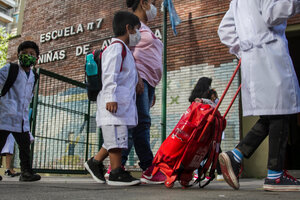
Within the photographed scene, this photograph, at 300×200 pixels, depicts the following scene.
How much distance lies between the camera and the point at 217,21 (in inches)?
314

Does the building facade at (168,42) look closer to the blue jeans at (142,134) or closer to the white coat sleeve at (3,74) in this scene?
the blue jeans at (142,134)

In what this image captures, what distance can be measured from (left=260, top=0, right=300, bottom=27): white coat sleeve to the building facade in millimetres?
4641

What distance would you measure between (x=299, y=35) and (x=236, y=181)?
19.1 feet

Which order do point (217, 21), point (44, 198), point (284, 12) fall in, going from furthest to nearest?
point (217, 21)
point (284, 12)
point (44, 198)

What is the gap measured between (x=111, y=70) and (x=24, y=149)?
5.87 feet

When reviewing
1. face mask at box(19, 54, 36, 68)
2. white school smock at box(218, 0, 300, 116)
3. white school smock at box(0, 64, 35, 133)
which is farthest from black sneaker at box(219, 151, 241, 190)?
face mask at box(19, 54, 36, 68)

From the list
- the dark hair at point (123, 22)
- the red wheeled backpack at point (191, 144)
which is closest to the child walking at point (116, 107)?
the dark hair at point (123, 22)

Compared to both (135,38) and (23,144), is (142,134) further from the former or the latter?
(23,144)

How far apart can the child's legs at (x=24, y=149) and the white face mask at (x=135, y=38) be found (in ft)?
6.12

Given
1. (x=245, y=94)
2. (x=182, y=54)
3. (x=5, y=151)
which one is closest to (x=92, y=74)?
(x=245, y=94)

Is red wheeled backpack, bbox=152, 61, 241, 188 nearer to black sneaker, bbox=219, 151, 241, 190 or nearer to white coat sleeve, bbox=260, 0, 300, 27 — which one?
black sneaker, bbox=219, 151, 241, 190

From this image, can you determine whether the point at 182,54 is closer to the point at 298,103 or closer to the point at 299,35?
the point at 299,35

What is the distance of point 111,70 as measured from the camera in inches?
127

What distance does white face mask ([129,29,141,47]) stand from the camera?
364cm
